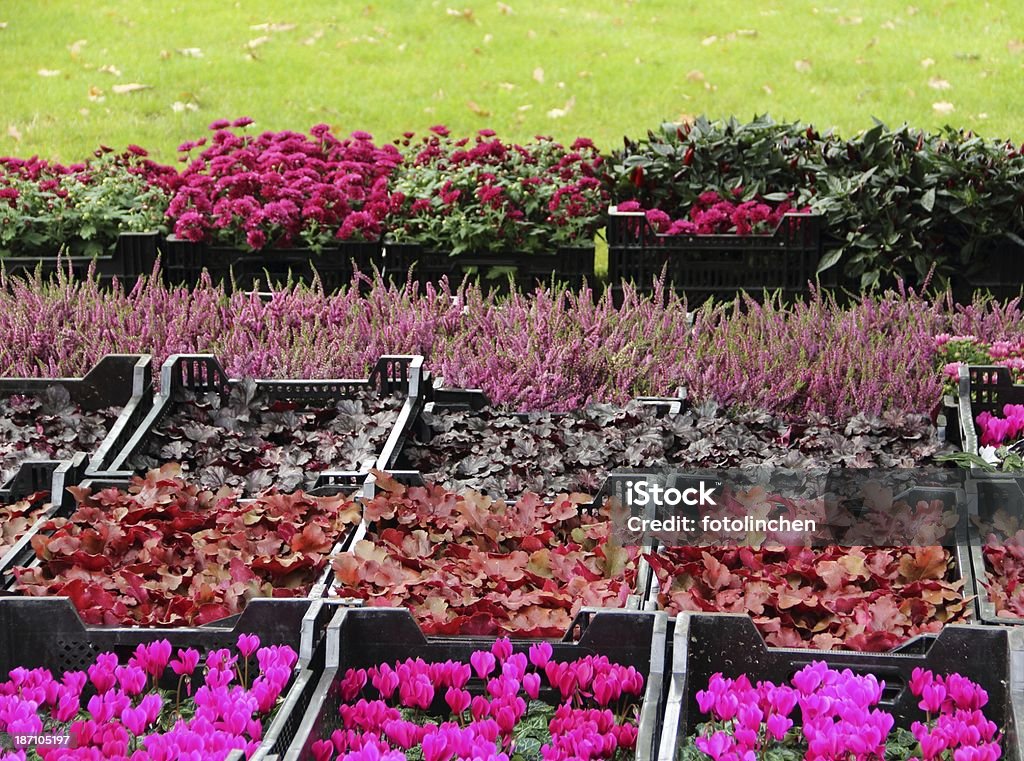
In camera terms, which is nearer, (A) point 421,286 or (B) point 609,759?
(B) point 609,759

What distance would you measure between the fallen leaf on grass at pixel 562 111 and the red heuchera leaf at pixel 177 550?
6868 millimetres

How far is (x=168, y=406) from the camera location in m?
3.66

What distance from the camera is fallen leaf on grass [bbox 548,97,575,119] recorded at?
9625mm

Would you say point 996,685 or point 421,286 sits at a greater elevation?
point 996,685

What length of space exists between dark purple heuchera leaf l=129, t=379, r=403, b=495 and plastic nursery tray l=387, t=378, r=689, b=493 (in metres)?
0.08

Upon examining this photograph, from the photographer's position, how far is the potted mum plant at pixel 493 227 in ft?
18.0

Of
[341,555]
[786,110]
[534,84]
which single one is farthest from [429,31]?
[341,555]

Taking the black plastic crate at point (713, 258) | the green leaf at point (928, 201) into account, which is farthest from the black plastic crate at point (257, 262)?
the green leaf at point (928, 201)

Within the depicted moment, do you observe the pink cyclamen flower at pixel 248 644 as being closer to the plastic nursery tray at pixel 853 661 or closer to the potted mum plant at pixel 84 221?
the plastic nursery tray at pixel 853 661

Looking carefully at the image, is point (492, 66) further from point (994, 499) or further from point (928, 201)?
point (994, 499)

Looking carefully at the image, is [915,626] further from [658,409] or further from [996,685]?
[658,409]

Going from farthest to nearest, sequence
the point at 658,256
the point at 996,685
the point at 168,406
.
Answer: the point at 658,256
the point at 168,406
the point at 996,685

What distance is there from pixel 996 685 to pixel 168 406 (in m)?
2.31

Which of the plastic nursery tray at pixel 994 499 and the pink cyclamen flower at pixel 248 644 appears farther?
the plastic nursery tray at pixel 994 499
